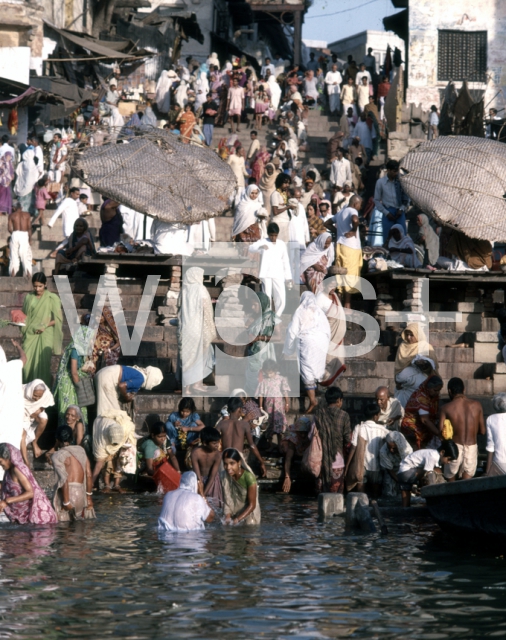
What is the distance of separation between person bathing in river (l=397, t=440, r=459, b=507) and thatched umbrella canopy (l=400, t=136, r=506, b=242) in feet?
16.4

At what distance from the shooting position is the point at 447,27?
98.1ft

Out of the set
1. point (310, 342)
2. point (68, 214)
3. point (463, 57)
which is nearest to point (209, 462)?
point (310, 342)

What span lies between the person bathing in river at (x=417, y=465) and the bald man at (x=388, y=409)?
1.08 meters

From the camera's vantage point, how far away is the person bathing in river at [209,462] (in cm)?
1153

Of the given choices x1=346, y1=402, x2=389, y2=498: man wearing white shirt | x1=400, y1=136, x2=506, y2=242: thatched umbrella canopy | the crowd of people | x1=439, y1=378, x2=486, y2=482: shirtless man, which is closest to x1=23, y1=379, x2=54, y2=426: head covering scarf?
→ the crowd of people

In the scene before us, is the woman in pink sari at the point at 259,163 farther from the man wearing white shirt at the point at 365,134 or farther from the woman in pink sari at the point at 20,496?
the woman in pink sari at the point at 20,496

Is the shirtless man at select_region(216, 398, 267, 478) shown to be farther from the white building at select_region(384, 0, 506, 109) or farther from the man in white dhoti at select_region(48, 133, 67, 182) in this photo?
the white building at select_region(384, 0, 506, 109)

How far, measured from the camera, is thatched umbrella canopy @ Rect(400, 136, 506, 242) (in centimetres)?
1570

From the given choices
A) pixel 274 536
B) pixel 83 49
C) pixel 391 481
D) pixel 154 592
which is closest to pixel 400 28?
pixel 83 49

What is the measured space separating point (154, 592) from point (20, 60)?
1839 cm

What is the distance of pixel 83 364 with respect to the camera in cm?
1315

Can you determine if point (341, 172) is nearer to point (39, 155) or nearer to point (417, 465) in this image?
point (39, 155)

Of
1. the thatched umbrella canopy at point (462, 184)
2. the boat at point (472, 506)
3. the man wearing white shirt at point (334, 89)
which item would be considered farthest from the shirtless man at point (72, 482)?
the man wearing white shirt at point (334, 89)

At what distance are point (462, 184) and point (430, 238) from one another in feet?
8.07
